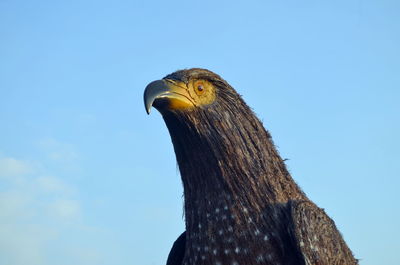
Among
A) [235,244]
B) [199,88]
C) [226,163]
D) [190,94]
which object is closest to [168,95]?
[190,94]

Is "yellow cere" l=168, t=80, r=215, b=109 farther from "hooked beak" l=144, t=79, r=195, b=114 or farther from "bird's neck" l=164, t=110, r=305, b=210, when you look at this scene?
"bird's neck" l=164, t=110, r=305, b=210

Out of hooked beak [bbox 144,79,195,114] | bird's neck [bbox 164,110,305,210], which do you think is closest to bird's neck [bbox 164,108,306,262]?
bird's neck [bbox 164,110,305,210]

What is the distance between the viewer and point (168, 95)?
6367 millimetres

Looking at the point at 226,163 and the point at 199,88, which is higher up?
the point at 199,88

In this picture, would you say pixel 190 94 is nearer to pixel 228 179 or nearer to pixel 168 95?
pixel 168 95

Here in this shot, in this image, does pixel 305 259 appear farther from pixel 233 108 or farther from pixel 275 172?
pixel 233 108

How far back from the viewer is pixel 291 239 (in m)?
6.05

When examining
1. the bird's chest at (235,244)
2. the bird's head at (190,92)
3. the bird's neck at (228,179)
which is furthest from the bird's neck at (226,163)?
the bird's chest at (235,244)

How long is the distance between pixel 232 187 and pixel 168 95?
1.15 m

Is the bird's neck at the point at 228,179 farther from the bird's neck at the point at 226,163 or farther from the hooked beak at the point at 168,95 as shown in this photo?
the hooked beak at the point at 168,95

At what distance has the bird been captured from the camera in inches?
237

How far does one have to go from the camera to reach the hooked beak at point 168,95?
20.4 feet

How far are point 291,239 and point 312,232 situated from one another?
0.72 feet

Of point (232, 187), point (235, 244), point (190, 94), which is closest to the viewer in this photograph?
point (235, 244)
